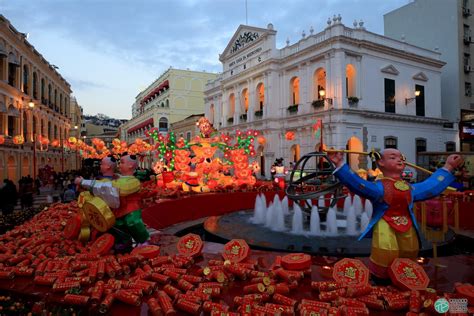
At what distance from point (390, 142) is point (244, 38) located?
1736 cm

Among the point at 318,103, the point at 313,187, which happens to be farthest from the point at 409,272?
the point at 318,103

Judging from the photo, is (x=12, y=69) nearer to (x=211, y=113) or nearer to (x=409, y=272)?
(x=211, y=113)

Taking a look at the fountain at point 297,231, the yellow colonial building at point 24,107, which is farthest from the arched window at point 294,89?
the yellow colonial building at point 24,107

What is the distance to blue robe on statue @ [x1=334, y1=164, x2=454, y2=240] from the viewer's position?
3.55m

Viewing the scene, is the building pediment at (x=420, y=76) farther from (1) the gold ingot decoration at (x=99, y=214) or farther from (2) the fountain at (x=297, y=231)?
(1) the gold ingot decoration at (x=99, y=214)

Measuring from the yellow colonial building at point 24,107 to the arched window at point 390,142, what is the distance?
24.1m

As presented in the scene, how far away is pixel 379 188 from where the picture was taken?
357 cm

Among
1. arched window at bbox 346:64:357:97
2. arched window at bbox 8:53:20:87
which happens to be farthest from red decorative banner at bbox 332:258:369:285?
arched window at bbox 8:53:20:87

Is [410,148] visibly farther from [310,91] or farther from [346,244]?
[346,244]

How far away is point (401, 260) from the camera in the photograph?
3119 mm

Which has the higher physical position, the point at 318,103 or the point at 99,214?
the point at 318,103

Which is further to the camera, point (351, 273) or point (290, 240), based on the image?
point (290, 240)

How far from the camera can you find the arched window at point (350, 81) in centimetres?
2364

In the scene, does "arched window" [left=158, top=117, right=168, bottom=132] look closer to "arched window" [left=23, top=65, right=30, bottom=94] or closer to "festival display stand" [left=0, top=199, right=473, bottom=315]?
"arched window" [left=23, top=65, right=30, bottom=94]
